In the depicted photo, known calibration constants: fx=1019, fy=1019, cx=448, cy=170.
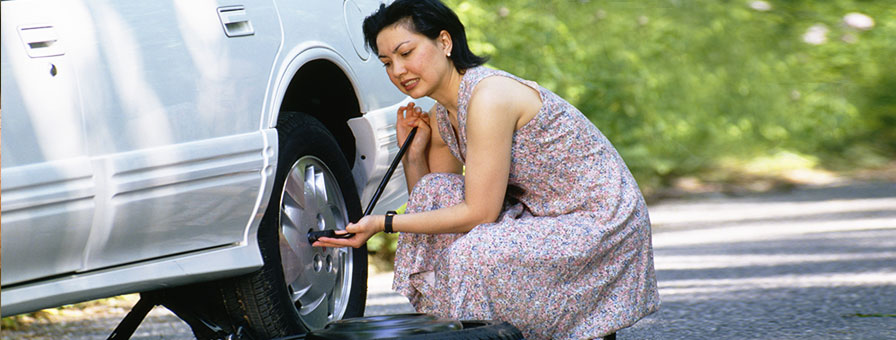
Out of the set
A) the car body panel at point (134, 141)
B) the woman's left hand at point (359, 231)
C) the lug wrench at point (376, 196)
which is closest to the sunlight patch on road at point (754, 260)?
the lug wrench at point (376, 196)

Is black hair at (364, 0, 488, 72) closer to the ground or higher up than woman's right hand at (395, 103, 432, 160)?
higher up

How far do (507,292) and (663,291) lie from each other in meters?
1.93

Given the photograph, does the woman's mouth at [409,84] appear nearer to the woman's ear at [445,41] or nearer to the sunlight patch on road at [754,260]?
the woman's ear at [445,41]

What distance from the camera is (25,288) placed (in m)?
1.99

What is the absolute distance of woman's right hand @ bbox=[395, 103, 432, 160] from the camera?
2912 millimetres

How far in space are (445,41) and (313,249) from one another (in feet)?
2.27

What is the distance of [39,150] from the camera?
6.41ft

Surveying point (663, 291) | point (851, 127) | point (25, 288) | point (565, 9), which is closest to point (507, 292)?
point (25, 288)

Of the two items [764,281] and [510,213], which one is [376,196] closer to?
[510,213]

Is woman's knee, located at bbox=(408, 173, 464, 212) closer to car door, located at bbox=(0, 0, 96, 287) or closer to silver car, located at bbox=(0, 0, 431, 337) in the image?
silver car, located at bbox=(0, 0, 431, 337)

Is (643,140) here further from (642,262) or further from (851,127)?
(642,262)

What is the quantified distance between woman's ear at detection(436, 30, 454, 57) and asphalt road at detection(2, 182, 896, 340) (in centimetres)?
115

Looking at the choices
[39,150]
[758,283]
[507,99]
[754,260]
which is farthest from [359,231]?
[754,260]

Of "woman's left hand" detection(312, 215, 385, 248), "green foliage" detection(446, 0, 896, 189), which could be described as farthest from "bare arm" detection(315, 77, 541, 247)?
"green foliage" detection(446, 0, 896, 189)
